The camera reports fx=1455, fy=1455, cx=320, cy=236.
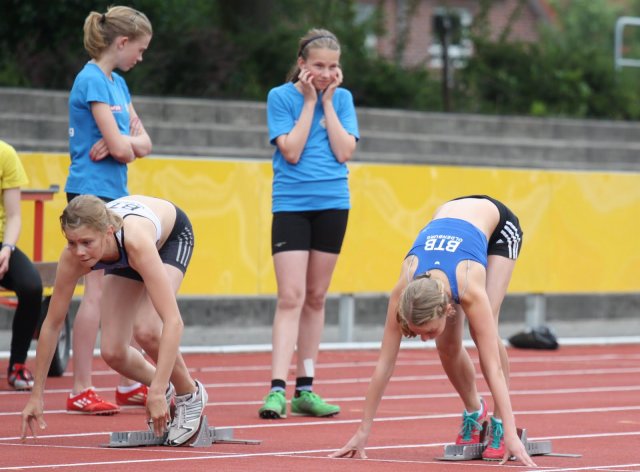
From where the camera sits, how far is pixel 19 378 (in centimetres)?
934

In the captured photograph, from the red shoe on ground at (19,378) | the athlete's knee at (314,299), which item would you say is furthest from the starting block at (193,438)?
the red shoe on ground at (19,378)

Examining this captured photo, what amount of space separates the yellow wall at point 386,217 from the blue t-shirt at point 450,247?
533 cm

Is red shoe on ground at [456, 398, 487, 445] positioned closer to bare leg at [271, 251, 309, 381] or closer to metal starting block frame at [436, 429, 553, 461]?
metal starting block frame at [436, 429, 553, 461]

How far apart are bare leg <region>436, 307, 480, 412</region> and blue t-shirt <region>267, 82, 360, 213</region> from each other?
5.67 feet

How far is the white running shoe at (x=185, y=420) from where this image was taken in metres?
7.04

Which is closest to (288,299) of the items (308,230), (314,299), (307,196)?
(314,299)

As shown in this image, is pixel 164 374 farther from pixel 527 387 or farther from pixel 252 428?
pixel 527 387

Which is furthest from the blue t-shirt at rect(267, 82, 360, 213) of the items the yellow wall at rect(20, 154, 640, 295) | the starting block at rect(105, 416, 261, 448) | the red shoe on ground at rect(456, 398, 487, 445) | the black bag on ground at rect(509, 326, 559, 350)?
the black bag on ground at rect(509, 326, 559, 350)

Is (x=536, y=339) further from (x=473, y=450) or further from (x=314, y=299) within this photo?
(x=473, y=450)

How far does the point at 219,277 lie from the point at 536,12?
36571 mm

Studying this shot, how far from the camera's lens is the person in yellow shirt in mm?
9289

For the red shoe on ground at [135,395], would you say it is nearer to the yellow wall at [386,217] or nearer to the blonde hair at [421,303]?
the blonde hair at [421,303]

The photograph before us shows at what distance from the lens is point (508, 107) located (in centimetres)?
2261

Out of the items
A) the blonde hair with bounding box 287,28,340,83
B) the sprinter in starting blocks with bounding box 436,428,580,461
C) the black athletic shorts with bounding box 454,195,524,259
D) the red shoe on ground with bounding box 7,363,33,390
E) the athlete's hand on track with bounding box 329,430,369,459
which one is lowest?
the red shoe on ground with bounding box 7,363,33,390
